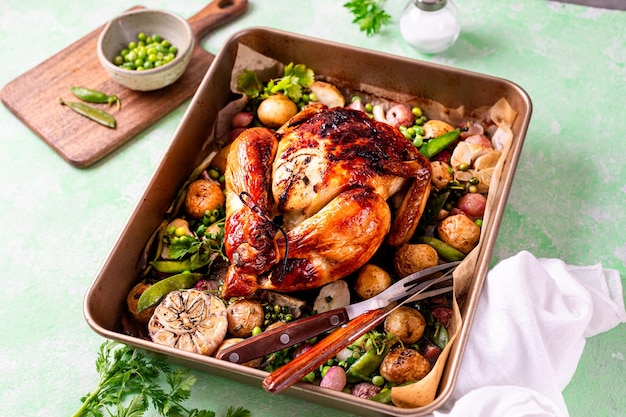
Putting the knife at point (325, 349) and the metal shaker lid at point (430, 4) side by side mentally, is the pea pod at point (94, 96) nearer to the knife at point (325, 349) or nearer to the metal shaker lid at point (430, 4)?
the metal shaker lid at point (430, 4)

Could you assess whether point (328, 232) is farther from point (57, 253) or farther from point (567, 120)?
point (567, 120)

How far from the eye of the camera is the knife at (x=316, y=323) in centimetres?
286

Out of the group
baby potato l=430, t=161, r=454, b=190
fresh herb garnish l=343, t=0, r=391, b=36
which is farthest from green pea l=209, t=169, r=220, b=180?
fresh herb garnish l=343, t=0, r=391, b=36

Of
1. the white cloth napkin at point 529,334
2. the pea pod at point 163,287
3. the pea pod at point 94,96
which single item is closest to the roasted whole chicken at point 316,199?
the pea pod at point 163,287

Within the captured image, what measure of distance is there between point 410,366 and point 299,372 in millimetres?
471

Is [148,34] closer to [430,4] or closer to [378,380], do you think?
[430,4]

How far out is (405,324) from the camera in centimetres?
301

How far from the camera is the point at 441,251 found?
128 inches

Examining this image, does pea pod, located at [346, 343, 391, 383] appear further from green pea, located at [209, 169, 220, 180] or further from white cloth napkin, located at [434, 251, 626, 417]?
green pea, located at [209, 169, 220, 180]

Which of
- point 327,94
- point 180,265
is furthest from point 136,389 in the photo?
point 327,94

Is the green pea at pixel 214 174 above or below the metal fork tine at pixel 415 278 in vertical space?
below

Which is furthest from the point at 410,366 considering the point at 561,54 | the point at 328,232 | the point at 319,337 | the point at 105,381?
the point at 561,54

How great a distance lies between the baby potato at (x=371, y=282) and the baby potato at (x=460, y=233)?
333mm

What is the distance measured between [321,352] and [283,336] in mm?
190
